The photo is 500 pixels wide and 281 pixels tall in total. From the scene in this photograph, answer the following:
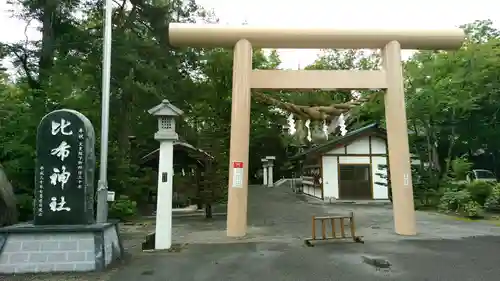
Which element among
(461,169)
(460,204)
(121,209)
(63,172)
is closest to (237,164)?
(63,172)

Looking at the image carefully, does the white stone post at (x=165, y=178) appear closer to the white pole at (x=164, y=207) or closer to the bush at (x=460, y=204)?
the white pole at (x=164, y=207)

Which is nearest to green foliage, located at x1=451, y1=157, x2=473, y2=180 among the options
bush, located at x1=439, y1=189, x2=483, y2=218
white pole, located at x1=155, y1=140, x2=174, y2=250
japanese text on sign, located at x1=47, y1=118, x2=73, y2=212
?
bush, located at x1=439, y1=189, x2=483, y2=218

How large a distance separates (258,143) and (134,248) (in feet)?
96.5

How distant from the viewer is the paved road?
5.95 m

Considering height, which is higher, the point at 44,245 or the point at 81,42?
the point at 81,42

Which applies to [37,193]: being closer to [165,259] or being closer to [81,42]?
[165,259]

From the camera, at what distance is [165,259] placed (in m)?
7.17

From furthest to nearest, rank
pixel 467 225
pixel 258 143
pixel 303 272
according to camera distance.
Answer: pixel 258 143
pixel 467 225
pixel 303 272

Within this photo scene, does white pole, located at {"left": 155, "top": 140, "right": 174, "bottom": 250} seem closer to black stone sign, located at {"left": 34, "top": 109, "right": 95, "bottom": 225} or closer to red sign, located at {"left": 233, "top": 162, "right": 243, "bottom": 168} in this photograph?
black stone sign, located at {"left": 34, "top": 109, "right": 95, "bottom": 225}

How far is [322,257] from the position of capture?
23.6 ft

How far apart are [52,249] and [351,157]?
678 inches

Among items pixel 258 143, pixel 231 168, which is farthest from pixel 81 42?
pixel 258 143

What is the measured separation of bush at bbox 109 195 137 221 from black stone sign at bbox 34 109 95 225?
20.0 ft

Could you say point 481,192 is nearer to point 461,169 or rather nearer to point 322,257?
point 461,169
